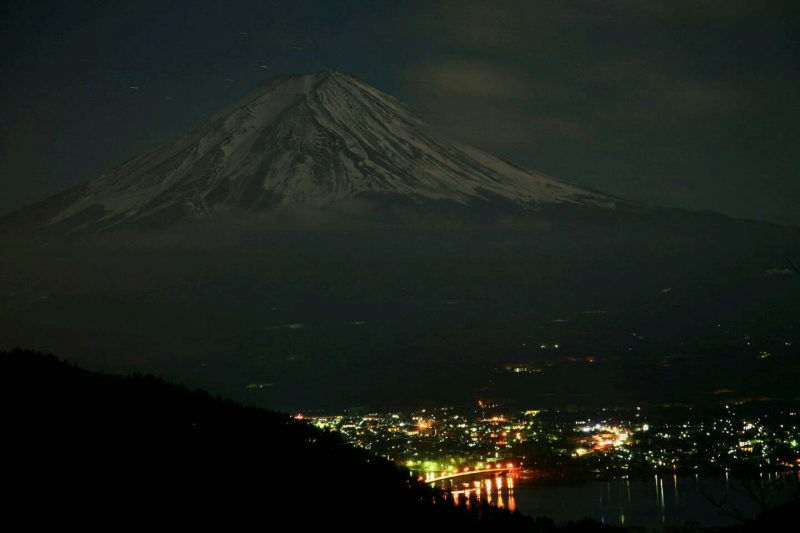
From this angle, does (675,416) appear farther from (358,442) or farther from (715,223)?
(715,223)

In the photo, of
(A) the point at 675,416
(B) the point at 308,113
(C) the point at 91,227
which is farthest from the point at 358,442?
(B) the point at 308,113

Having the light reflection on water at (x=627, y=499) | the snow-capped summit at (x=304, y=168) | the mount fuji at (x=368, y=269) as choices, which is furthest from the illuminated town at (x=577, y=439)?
the snow-capped summit at (x=304, y=168)

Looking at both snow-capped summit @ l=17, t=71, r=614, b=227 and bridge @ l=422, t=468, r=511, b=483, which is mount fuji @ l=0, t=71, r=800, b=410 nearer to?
snow-capped summit @ l=17, t=71, r=614, b=227

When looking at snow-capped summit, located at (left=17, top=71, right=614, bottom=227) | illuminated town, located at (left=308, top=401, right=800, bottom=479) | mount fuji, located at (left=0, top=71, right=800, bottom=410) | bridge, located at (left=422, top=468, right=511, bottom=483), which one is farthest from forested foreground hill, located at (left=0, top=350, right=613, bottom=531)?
snow-capped summit, located at (left=17, top=71, right=614, bottom=227)

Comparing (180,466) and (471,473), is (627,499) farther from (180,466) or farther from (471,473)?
(180,466)

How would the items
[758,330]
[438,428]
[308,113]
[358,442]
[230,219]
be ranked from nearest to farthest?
[358,442], [438,428], [758,330], [230,219], [308,113]

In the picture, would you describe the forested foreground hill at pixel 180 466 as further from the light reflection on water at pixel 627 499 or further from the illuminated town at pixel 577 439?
the illuminated town at pixel 577 439
